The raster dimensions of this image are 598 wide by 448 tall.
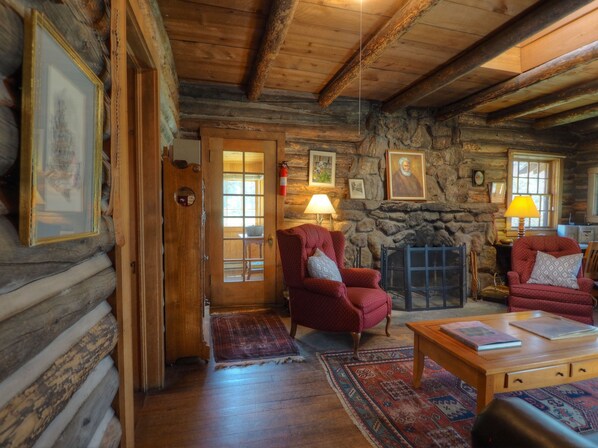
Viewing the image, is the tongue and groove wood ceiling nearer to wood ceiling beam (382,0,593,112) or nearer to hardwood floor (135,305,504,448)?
wood ceiling beam (382,0,593,112)

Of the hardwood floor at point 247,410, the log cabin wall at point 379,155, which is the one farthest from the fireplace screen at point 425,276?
the hardwood floor at point 247,410

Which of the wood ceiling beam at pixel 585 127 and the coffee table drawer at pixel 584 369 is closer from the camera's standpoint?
the coffee table drawer at pixel 584 369

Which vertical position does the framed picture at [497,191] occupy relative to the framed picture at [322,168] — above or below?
below

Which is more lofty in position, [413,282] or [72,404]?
[72,404]

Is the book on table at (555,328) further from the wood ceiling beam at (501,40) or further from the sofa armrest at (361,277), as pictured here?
the wood ceiling beam at (501,40)

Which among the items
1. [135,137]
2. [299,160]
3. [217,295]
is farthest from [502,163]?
[135,137]

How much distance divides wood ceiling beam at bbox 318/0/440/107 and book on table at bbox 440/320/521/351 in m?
2.12

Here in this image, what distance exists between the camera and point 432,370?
2.38 metres

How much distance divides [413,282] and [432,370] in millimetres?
2102

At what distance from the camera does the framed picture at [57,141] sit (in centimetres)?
65

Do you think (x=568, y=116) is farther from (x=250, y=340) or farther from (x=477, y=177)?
(x=250, y=340)

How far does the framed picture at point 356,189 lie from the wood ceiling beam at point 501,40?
4.03ft

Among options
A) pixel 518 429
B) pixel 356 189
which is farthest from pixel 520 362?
pixel 356 189

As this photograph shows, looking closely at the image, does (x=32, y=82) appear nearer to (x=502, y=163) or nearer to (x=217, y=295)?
(x=217, y=295)
